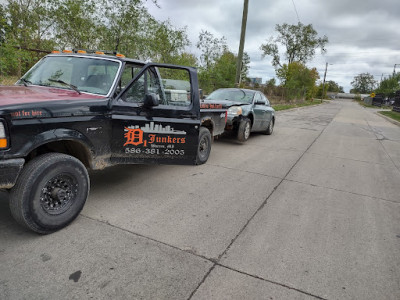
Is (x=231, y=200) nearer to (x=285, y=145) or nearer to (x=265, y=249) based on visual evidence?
(x=265, y=249)

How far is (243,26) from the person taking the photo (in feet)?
52.9

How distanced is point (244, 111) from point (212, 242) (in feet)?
19.7

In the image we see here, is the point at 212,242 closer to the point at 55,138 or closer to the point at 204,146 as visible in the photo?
the point at 55,138

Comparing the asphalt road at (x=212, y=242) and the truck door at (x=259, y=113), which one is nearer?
the asphalt road at (x=212, y=242)

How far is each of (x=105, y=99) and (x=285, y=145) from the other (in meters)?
6.88

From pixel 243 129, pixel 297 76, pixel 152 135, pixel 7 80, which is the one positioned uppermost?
pixel 297 76

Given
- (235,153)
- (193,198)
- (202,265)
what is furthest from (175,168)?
(202,265)

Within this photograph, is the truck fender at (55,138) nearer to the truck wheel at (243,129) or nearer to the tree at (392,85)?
the truck wheel at (243,129)

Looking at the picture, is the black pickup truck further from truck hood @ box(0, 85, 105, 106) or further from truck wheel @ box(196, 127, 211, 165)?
truck wheel @ box(196, 127, 211, 165)

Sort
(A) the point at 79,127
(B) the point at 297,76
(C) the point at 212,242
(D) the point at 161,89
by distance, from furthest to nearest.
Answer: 1. (B) the point at 297,76
2. (D) the point at 161,89
3. (A) the point at 79,127
4. (C) the point at 212,242

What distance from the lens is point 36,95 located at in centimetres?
333

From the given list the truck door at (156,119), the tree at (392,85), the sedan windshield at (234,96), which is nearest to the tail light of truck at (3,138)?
the truck door at (156,119)

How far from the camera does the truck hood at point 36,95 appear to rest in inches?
117

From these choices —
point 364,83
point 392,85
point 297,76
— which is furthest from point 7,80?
point 364,83
